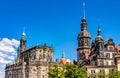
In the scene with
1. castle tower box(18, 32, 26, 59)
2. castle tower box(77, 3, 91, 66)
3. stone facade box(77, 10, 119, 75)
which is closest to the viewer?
stone facade box(77, 10, 119, 75)

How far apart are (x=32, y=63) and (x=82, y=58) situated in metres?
19.0

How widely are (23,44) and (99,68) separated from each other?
46.3 m

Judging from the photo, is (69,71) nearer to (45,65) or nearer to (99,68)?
(99,68)

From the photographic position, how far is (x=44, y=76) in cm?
12656

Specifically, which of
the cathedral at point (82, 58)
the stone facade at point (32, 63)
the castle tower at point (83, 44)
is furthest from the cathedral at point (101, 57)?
the stone facade at point (32, 63)

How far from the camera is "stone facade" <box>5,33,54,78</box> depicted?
127m

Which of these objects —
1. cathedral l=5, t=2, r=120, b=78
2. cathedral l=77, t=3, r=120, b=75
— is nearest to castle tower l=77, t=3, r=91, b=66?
cathedral l=5, t=2, r=120, b=78

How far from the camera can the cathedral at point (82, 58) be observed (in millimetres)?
115500

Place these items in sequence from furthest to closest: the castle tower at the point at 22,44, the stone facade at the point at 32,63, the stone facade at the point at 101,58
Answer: the castle tower at the point at 22,44, the stone facade at the point at 32,63, the stone facade at the point at 101,58

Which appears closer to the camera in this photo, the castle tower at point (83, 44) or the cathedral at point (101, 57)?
the cathedral at point (101, 57)

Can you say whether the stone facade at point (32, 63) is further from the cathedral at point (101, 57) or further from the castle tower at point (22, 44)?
the cathedral at point (101, 57)

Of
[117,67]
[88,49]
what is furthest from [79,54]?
[117,67]

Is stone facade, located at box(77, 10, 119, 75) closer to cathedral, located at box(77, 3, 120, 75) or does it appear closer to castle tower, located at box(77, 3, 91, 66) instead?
cathedral, located at box(77, 3, 120, 75)

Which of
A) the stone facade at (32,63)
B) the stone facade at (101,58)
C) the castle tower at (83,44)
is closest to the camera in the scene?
the stone facade at (101,58)
